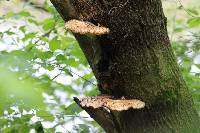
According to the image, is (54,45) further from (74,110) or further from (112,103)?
(112,103)

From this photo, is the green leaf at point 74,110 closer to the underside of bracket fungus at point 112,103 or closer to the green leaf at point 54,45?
the green leaf at point 54,45

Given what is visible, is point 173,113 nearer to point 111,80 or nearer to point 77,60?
point 111,80

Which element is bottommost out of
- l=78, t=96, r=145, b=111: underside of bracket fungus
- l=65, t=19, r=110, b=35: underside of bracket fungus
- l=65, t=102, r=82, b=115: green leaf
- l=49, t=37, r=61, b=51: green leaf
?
l=78, t=96, r=145, b=111: underside of bracket fungus

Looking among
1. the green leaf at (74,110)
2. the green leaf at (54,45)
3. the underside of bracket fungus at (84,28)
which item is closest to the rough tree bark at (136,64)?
the underside of bracket fungus at (84,28)

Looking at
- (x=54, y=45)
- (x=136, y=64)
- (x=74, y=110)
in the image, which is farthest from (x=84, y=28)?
(x=54, y=45)

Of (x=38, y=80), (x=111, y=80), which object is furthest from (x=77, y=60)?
(x=111, y=80)

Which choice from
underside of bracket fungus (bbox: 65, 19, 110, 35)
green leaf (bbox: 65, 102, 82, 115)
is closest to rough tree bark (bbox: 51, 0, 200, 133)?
underside of bracket fungus (bbox: 65, 19, 110, 35)

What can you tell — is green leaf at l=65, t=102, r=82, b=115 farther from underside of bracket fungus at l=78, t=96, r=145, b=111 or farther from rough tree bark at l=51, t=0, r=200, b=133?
underside of bracket fungus at l=78, t=96, r=145, b=111
